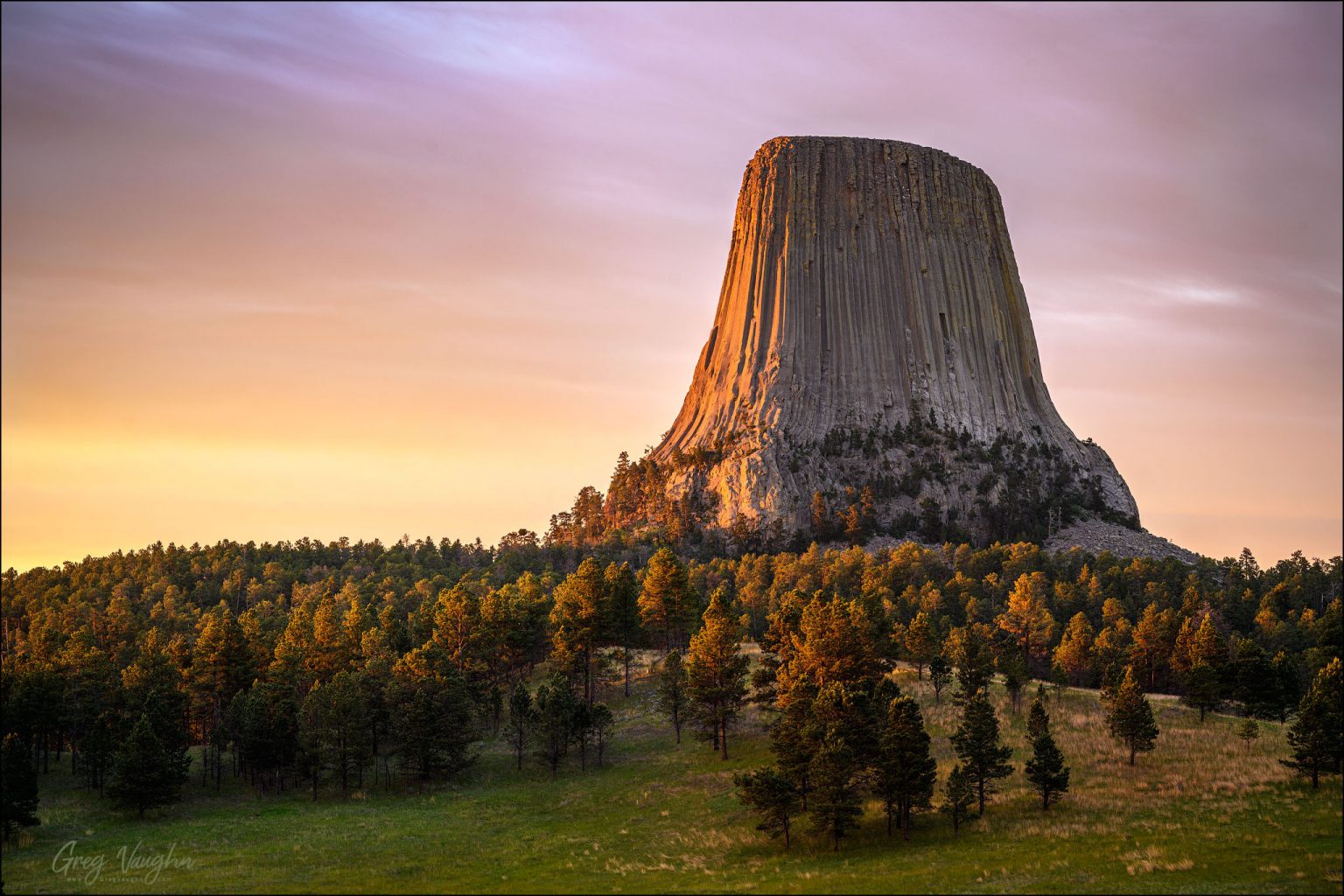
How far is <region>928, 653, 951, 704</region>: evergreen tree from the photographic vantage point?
74.9m

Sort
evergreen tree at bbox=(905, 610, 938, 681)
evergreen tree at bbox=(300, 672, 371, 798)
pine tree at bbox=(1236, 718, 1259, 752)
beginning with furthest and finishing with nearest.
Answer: evergreen tree at bbox=(905, 610, 938, 681) → evergreen tree at bbox=(300, 672, 371, 798) → pine tree at bbox=(1236, 718, 1259, 752)

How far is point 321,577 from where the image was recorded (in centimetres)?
13250

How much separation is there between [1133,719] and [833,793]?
18.6 meters

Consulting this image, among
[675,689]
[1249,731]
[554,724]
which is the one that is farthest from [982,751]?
[554,724]

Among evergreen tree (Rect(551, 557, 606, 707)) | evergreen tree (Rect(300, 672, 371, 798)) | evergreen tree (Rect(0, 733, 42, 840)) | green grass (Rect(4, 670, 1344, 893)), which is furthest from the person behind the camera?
evergreen tree (Rect(551, 557, 606, 707))

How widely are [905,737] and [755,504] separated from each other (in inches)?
3995

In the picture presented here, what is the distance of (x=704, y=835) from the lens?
183 feet

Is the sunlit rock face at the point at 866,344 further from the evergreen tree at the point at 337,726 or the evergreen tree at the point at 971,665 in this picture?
the evergreen tree at the point at 337,726

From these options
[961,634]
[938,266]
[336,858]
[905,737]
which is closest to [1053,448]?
[938,266]

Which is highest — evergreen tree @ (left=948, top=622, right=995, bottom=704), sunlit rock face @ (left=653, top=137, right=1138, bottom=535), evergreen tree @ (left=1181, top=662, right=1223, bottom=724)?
sunlit rock face @ (left=653, top=137, right=1138, bottom=535)

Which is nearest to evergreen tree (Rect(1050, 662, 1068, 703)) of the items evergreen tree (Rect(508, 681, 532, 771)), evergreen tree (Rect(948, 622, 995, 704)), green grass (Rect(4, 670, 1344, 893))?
evergreen tree (Rect(948, 622, 995, 704))

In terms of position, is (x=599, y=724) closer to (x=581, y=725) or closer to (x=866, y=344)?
(x=581, y=725)

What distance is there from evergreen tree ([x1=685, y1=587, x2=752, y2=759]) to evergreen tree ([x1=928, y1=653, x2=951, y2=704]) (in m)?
12.8

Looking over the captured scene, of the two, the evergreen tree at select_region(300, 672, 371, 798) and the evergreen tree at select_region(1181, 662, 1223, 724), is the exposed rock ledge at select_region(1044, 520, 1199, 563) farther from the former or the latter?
the evergreen tree at select_region(300, 672, 371, 798)
